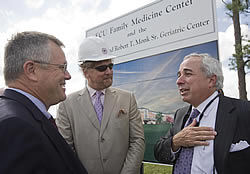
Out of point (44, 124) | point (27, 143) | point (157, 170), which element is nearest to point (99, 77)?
point (44, 124)

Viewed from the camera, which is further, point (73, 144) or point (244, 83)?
point (244, 83)

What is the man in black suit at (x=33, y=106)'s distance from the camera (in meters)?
1.01

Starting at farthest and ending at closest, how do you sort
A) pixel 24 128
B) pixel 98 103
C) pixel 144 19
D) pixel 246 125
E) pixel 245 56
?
pixel 245 56, pixel 144 19, pixel 98 103, pixel 246 125, pixel 24 128

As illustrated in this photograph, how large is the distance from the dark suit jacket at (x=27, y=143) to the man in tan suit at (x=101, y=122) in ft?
3.39

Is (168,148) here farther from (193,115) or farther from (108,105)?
(108,105)

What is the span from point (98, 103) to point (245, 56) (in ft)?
16.2

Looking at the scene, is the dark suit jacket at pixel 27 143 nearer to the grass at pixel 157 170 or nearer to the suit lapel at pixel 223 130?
the suit lapel at pixel 223 130

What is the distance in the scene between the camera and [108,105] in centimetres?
248

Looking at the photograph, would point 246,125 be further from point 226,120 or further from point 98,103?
point 98,103

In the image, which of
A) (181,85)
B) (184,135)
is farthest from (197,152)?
(181,85)

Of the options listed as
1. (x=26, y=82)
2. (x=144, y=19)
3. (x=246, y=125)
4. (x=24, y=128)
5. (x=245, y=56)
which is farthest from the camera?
(x=245, y=56)

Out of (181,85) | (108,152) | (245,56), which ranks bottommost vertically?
(108,152)

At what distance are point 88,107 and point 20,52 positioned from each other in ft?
3.96

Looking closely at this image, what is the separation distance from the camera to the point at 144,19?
3.66 m
